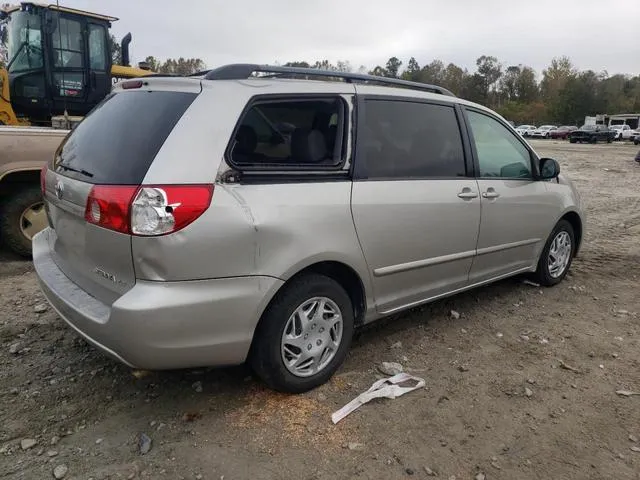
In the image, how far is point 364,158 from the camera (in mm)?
3273

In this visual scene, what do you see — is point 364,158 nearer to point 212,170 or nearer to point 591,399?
point 212,170

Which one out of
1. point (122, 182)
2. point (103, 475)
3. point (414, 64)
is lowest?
point (103, 475)

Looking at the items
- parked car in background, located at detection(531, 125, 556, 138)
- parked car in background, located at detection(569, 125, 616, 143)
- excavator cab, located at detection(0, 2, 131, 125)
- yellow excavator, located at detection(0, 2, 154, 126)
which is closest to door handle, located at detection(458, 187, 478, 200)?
yellow excavator, located at detection(0, 2, 154, 126)

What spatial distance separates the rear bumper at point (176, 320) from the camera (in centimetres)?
248

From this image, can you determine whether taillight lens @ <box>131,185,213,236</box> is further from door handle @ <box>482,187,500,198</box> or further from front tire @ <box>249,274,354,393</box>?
door handle @ <box>482,187,500,198</box>

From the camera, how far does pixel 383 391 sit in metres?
3.17

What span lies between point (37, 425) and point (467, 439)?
222cm

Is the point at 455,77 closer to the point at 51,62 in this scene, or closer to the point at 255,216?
the point at 51,62

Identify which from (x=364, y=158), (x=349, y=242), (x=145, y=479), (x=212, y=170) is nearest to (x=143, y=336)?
(x=145, y=479)

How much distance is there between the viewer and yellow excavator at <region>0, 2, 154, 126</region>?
8.20 m

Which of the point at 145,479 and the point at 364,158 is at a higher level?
the point at 364,158

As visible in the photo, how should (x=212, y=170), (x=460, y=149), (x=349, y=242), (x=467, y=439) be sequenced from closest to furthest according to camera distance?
(x=212, y=170)
(x=467, y=439)
(x=349, y=242)
(x=460, y=149)

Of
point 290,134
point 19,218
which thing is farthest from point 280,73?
point 19,218

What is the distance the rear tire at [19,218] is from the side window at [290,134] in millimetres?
3559
